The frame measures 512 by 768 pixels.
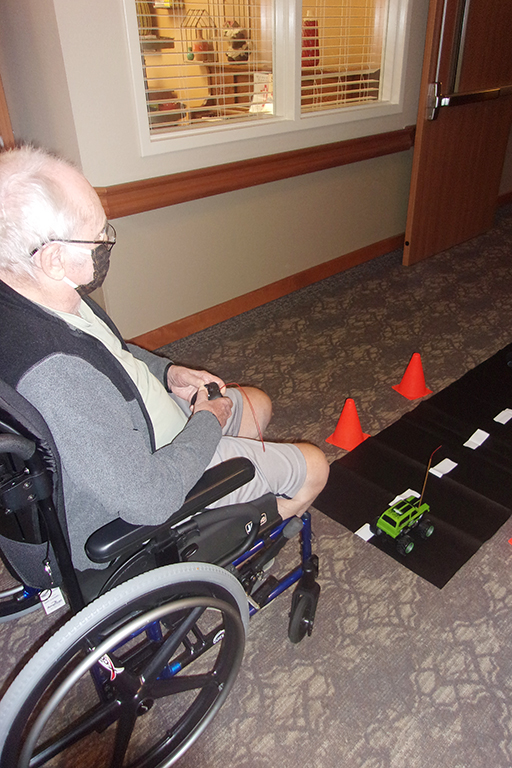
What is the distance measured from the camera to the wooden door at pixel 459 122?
288 centimetres

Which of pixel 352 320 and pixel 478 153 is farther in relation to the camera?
pixel 478 153

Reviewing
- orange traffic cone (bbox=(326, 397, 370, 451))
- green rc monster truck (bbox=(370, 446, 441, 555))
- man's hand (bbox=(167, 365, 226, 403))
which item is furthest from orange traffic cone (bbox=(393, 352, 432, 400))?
man's hand (bbox=(167, 365, 226, 403))

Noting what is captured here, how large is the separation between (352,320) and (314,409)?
35.4 inches

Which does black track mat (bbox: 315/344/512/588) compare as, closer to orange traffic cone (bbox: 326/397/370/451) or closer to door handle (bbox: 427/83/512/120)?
orange traffic cone (bbox: 326/397/370/451)

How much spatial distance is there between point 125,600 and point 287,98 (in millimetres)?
2534

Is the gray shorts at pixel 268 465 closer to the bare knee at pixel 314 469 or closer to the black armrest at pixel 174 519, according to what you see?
the bare knee at pixel 314 469

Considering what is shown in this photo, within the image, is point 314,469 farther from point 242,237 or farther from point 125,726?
point 242,237

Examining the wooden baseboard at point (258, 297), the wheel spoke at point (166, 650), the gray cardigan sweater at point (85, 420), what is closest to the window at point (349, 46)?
the wooden baseboard at point (258, 297)

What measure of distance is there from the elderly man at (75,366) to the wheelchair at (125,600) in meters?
0.04

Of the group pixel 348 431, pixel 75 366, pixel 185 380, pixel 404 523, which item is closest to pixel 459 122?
pixel 348 431

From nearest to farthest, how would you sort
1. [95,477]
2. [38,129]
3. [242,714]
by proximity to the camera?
1. [95,477]
2. [242,714]
3. [38,129]

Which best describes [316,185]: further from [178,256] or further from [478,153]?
[478,153]

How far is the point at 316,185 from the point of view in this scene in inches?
117

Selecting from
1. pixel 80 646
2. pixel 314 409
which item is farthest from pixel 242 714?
pixel 314 409
